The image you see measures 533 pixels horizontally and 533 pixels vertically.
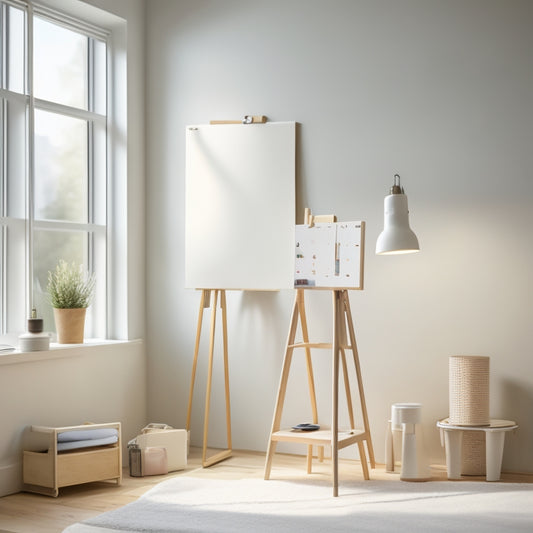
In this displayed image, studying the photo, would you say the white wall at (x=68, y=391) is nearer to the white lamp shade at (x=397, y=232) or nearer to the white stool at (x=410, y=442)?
the white stool at (x=410, y=442)

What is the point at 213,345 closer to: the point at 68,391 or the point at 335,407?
the point at 68,391

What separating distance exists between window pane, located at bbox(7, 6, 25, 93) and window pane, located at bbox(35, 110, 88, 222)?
0.25m

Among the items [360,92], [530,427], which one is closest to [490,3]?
[360,92]

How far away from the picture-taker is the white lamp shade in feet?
13.4

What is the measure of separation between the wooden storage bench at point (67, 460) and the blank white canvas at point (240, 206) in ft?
4.24

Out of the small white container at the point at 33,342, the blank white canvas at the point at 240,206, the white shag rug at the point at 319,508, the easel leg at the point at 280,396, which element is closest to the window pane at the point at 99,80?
the blank white canvas at the point at 240,206

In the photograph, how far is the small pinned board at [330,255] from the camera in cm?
420

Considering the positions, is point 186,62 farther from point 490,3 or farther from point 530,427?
point 530,427

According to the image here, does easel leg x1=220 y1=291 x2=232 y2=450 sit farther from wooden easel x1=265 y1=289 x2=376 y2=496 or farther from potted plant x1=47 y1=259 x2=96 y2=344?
potted plant x1=47 y1=259 x2=96 y2=344

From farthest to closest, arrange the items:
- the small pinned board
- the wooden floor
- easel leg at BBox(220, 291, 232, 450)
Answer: easel leg at BBox(220, 291, 232, 450) < the small pinned board < the wooden floor

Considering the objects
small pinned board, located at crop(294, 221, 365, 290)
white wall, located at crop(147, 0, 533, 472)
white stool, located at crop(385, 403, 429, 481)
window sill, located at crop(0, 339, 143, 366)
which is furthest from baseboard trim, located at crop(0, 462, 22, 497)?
white stool, located at crop(385, 403, 429, 481)

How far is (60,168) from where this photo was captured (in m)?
5.06

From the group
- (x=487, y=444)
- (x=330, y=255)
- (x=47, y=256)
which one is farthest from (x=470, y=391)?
(x=47, y=256)

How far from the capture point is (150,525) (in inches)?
138
